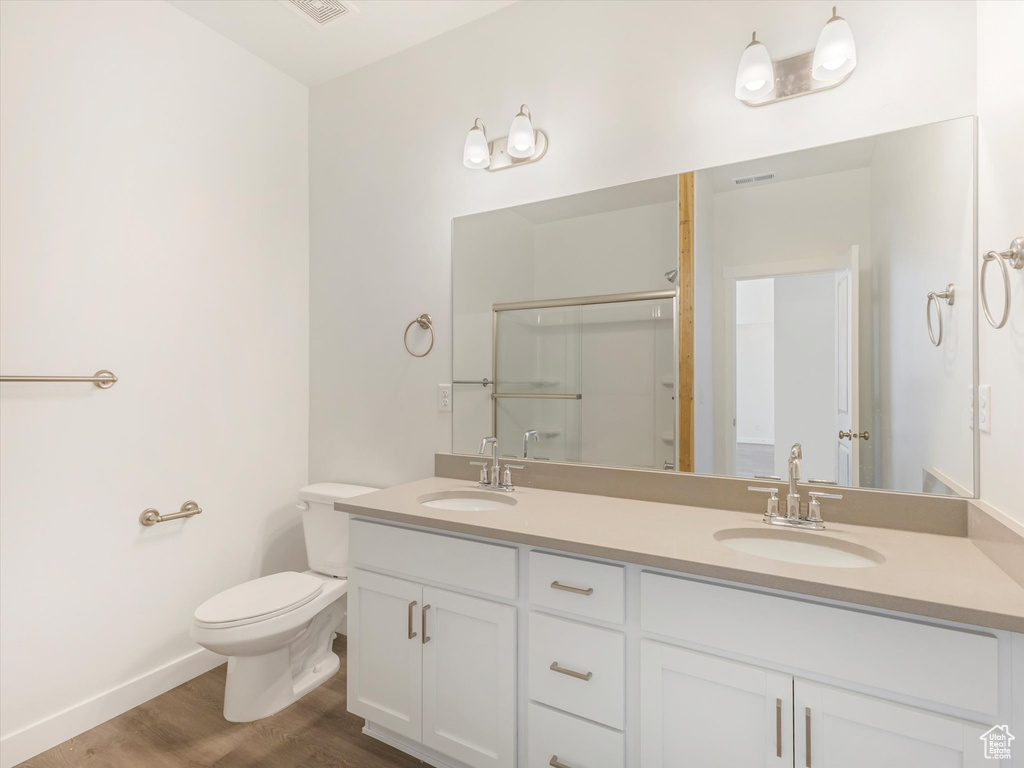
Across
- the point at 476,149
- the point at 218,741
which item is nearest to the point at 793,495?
the point at 476,149

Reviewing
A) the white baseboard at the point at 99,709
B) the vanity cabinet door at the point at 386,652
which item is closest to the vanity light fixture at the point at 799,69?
the vanity cabinet door at the point at 386,652

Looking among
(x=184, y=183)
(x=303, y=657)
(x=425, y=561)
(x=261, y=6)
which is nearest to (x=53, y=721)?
(x=303, y=657)

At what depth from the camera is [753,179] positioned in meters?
1.58

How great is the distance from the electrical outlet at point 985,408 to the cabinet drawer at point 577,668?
1009mm

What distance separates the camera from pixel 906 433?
139cm

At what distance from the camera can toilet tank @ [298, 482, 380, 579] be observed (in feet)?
7.39

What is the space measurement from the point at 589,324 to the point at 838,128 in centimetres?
94

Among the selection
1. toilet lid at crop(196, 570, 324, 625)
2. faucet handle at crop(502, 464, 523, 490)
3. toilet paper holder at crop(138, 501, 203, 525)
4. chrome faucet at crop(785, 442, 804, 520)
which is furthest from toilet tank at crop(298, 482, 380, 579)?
chrome faucet at crop(785, 442, 804, 520)

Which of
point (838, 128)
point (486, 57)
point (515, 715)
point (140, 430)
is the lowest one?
point (515, 715)

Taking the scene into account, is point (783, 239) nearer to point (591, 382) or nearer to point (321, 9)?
point (591, 382)

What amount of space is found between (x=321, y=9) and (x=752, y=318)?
2041mm

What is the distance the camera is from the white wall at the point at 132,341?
5.51 feet

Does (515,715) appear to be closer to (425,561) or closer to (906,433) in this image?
(425,561)

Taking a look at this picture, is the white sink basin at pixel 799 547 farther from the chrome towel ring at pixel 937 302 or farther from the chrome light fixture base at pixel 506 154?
the chrome light fixture base at pixel 506 154
